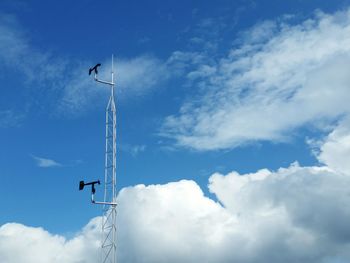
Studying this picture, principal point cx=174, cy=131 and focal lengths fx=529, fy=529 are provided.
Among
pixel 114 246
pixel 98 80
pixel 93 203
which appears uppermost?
pixel 98 80

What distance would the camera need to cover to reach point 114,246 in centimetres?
10219

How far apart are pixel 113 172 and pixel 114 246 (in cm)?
1513

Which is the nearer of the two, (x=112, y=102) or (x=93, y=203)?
(x=93, y=203)

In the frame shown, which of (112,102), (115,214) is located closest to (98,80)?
(112,102)

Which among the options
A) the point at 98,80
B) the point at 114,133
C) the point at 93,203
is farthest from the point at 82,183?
the point at 98,80

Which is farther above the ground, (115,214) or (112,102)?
(112,102)

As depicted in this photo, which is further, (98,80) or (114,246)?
(98,80)

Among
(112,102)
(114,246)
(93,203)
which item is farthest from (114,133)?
(114,246)

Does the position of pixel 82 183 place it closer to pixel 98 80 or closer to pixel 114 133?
pixel 114 133

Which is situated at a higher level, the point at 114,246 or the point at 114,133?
the point at 114,133

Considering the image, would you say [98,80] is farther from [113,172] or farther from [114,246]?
[114,246]

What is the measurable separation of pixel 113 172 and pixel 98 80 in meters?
20.8

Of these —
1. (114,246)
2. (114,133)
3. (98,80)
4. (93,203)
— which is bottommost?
(114,246)

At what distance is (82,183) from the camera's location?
104562 millimetres
